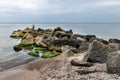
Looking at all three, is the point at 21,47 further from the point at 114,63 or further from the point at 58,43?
the point at 114,63

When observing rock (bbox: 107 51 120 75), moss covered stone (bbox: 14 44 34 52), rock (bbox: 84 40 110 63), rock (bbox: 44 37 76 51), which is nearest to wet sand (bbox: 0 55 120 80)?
rock (bbox: 107 51 120 75)

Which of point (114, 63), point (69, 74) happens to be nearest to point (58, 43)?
point (69, 74)

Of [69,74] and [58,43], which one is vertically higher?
[69,74]

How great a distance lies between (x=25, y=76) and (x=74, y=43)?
1926cm

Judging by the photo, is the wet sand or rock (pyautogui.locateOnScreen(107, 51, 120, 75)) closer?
the wet sand

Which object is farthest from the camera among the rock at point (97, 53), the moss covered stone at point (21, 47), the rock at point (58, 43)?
the moss covered stone at point (21, 47)

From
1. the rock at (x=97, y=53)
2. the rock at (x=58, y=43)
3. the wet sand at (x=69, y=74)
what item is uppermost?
the rock at (x=97, y=53)

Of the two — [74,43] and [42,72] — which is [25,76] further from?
[74,43]

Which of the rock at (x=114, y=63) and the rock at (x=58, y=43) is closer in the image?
the rock at (x=114, y=63)

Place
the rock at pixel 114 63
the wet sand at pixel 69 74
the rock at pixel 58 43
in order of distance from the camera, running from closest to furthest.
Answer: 1. the wet sand at pixel 69 74
2. the rock at pixel 114 63
3. the rock at pixel 58 43

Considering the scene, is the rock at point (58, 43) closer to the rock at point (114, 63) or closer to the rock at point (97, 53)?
the rock at point (97, 53)

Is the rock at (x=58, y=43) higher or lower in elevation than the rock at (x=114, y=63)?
lower

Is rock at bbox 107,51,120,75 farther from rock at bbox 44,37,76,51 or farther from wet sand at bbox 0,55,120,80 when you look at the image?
rock at bbox 44,37,76,51

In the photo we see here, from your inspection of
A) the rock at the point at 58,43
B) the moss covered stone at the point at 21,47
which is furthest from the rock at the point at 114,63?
the moss covered stone at the point at 21,47
